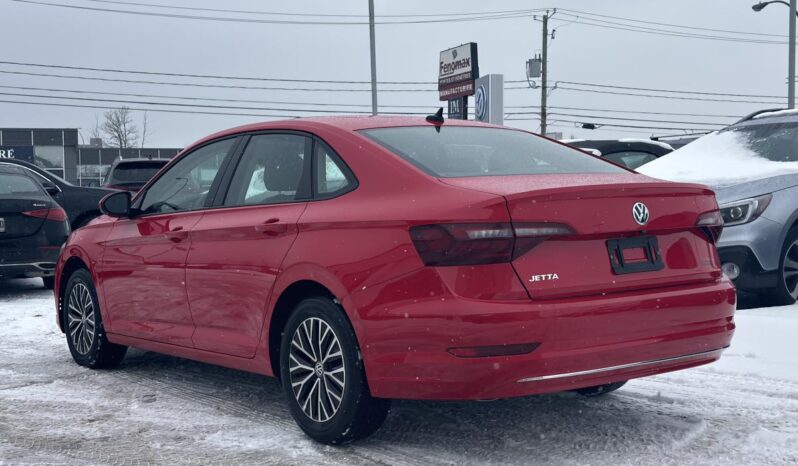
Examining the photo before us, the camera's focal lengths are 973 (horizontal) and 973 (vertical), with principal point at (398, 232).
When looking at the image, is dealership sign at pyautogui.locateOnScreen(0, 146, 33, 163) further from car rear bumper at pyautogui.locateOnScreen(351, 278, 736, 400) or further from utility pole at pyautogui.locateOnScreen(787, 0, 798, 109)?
car rear bumper at pyautogui.locateOnScreen(351, 278, 736, 400)

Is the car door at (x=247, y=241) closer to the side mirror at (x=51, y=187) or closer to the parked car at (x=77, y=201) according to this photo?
the side mirror at (x=51, y=187)

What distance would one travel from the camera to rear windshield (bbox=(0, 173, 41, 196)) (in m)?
11.4

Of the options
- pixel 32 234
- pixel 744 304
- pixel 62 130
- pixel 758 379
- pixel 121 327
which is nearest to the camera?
pixel 758 379

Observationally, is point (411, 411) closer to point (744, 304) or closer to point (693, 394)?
point (693, 394)

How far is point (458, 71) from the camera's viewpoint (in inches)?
1293

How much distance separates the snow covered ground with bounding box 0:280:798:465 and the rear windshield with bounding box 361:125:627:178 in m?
1.28

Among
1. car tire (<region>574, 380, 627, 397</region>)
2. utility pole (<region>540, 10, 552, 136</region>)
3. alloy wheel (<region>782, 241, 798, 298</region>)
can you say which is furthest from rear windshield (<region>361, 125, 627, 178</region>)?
utility pole (<region>540, 10, 552, 136</region>)

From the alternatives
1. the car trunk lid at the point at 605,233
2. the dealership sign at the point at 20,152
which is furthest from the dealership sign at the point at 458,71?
the dealership sign at the point at 20,152

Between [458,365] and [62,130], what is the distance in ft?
260

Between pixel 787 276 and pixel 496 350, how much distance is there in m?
5.27

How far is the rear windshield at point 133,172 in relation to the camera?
16.4m

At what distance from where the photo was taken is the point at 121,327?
251 inches

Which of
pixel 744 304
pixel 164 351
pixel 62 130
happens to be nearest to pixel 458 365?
pixel 164 351

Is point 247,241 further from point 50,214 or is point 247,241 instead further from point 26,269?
point 50,214
